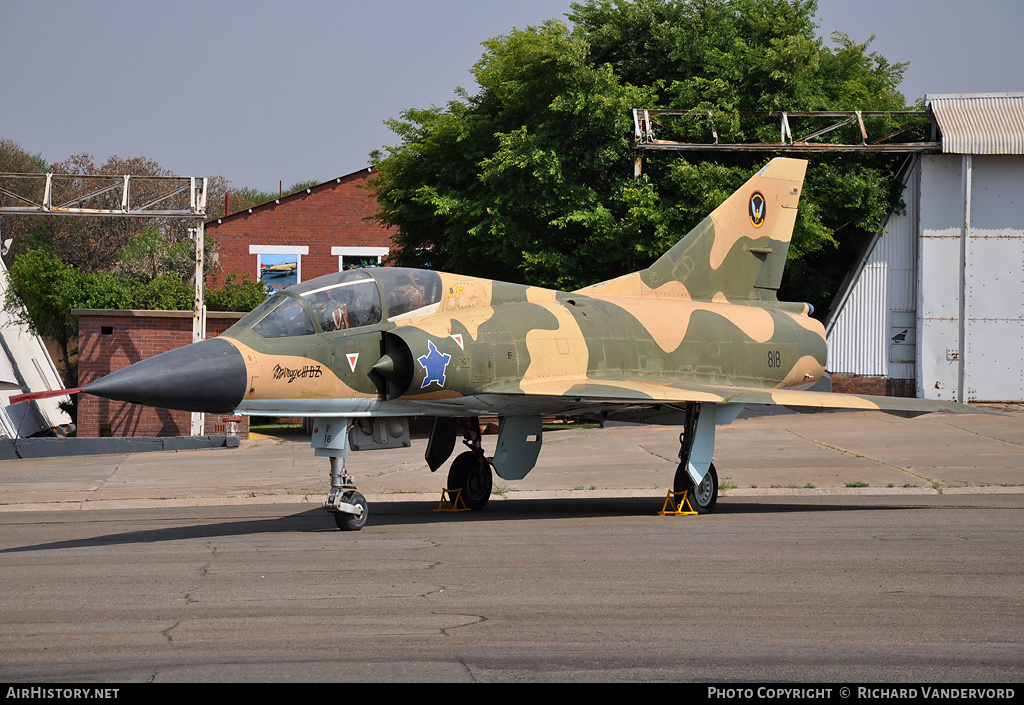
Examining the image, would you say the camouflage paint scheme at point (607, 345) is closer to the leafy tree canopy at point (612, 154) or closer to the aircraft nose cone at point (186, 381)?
the aircraft nose cone at point (186, 381)

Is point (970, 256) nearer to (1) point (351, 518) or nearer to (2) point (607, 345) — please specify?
(2) point (607, 345)

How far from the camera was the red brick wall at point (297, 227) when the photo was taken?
48938 millimetres

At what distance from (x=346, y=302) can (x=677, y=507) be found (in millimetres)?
5240

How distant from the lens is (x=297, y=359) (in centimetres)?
1075

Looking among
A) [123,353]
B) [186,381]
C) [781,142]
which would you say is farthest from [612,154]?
[186,381]

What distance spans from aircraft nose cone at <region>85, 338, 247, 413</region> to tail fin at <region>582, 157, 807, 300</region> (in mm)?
6351

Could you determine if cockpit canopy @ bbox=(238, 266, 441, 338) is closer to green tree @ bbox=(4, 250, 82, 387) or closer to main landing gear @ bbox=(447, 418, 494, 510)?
main landing gear @ bbox=(447, 418, 494, 510)

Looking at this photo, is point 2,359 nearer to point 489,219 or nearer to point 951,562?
point 489,219

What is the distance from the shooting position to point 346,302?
37.1ft

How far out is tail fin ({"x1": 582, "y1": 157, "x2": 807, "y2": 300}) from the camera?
15453 mm

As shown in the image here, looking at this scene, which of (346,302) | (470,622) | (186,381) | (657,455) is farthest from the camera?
(657,455)

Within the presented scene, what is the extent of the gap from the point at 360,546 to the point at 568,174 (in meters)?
19.2

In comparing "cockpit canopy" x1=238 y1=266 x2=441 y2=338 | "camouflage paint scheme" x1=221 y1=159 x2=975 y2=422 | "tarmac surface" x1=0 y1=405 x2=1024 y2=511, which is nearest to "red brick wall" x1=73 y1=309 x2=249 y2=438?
"tarmac surface" x1=0 y1=405 x2=1024 y2=511

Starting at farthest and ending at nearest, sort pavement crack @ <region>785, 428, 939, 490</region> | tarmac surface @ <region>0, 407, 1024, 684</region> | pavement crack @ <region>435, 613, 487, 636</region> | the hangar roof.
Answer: the hangar roof < pavement crack @ <region>785, 428, 939, 490</region> < pavement crack @ <region>435, 613, 487, 636</region> < tarmac surface @ <region>0, 407, 1024, 684</region>
